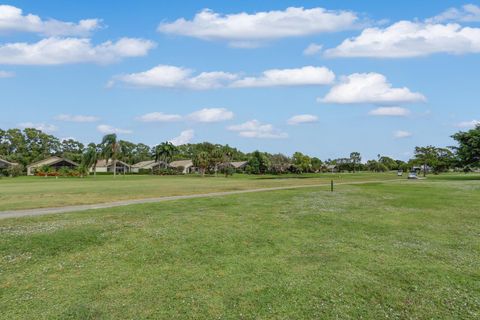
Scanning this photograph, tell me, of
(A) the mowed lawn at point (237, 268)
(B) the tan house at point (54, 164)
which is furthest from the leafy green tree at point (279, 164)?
(A) the mowed lawn at point (237, 268)

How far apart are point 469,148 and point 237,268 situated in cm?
9398

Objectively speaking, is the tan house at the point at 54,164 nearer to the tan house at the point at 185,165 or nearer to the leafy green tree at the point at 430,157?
the tan house at the point at 185,165

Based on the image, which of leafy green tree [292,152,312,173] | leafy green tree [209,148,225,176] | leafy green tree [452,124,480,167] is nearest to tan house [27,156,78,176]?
leafy green tree [209,148,225,176]

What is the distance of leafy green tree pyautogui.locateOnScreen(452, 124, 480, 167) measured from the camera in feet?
288

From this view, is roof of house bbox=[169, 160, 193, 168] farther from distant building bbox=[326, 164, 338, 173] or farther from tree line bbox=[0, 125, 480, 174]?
distant building bbox=[326, 164, 338, 173]

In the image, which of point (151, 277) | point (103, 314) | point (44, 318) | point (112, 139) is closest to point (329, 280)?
point (151, 277)

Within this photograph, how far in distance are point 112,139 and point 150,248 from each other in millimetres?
101330

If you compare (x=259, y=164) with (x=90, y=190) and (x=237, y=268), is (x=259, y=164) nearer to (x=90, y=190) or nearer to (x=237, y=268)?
(x=90, y=190)

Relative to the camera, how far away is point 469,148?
8919cm

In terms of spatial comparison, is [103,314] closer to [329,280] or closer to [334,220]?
[329,280]

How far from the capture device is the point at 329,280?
11.5m

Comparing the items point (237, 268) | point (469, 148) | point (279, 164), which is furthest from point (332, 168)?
point (237, 268)

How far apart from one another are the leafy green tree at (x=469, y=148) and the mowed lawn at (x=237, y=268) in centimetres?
7844

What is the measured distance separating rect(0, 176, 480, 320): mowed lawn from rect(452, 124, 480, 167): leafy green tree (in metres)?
78.4
